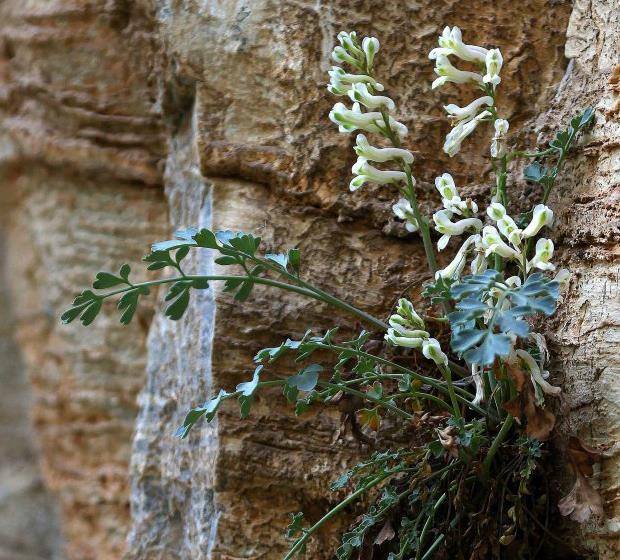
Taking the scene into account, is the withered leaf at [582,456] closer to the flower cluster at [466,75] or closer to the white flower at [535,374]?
the white flower at [535,374]

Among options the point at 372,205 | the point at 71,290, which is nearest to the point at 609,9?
the point at 372,205

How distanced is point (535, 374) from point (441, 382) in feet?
0.41

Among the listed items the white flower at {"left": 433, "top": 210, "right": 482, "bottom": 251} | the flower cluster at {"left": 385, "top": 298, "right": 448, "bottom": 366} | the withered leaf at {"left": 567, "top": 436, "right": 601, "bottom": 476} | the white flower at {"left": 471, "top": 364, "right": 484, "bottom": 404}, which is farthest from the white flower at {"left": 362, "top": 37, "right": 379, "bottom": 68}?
the withered leaf at {"left": 567, "top": 436, "right": 601, "bottom": 476}

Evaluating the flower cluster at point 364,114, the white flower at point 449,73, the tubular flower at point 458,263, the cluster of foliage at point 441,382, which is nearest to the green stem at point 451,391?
the cluster of foliage at point 441,382

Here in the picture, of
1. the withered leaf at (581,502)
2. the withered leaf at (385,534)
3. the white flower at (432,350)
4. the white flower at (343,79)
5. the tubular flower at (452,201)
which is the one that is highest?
the white flower at (343,79)

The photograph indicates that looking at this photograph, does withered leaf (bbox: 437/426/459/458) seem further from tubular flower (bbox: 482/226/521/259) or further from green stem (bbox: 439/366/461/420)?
tubular flower (bbox: 482/226/521/259)

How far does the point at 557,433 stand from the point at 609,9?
649 mm

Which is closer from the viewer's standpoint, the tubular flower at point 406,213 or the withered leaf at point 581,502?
the withered leaf at point 581,502

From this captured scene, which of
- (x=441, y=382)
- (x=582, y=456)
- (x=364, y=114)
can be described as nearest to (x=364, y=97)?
(x=364, y=114)

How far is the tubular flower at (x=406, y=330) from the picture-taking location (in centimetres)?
108

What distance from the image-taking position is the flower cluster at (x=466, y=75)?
3.67 feet

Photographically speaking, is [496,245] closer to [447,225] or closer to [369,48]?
[447,225]

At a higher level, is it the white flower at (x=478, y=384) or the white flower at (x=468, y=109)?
the white flower at (x=468, y=109)

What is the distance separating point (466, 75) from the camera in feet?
3.76
